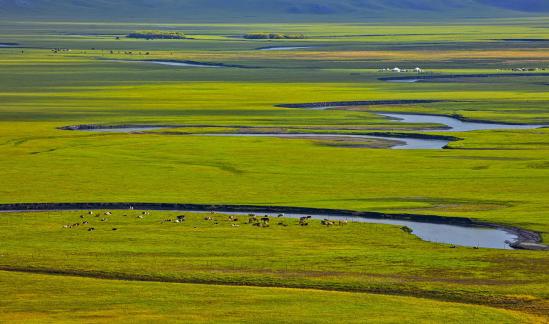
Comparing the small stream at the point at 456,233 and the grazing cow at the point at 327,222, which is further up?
the grazing cow at the point at 327,222

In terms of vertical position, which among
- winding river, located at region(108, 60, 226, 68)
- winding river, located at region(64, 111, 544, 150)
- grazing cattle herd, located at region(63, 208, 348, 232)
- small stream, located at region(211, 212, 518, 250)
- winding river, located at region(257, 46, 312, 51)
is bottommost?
small stream, located at region(211, 212, 518, 250)

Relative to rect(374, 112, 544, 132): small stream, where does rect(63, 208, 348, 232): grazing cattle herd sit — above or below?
below

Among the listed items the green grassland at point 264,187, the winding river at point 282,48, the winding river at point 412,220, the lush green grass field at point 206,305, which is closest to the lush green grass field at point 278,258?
the green grassland at point 264,187

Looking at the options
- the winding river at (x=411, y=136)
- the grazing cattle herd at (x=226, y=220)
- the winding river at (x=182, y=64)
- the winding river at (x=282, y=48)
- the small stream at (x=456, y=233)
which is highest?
the winding river at (x=282, y=48)

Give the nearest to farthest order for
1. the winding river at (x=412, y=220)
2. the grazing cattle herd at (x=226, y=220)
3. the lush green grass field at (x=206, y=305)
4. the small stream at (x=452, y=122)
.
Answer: the lush green grass field at (x=206, y=305) → the winding river at (x=412, y=220) → the grazing cattle herd at (x=226, y=220) → the small stream at (x=452, y=122)

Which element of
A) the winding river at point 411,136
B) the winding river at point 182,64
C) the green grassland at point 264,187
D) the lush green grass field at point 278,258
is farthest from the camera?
the winding river at point 182,64

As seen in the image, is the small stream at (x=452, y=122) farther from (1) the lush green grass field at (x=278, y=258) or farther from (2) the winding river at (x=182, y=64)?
(2) the winding river at (x=182, y=64)

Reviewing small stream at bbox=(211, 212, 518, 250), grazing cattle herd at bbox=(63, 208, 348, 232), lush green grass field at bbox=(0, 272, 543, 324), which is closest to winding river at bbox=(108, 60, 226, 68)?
grazing cattle herd at bbox=(63, 208, 348, 232)

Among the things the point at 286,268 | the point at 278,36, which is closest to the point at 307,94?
the point at 286,268

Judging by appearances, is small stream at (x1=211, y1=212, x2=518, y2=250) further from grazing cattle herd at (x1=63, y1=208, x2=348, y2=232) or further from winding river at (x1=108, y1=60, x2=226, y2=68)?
winding river at (x1=108, y1=60, x2=226, y2=68)
